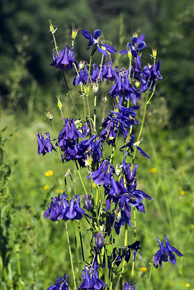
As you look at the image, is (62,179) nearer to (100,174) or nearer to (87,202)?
(87,202)

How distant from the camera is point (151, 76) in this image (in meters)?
1.47

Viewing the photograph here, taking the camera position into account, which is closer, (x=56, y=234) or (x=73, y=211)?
(x=73, y=211)

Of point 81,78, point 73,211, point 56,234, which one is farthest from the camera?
point 56,234

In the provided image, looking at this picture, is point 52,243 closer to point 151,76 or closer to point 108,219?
point 108,219

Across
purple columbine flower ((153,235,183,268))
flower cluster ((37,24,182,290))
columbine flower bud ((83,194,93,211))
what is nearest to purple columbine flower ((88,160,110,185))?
flower cluster ((37,24,182,290))

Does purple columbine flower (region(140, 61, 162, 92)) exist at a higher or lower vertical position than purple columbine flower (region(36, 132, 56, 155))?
higher

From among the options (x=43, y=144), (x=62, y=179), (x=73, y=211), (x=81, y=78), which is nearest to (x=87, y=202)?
(x=73, y=211)

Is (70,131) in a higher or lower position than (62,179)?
lower

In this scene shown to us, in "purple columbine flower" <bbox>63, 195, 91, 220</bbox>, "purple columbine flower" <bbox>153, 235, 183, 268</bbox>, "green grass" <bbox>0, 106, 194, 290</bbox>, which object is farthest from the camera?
"green grass" <bbox>0, 106, 194, 290</bbox>

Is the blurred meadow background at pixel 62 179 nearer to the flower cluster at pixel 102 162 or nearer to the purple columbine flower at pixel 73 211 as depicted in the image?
the flower cluster at pixel 102 162

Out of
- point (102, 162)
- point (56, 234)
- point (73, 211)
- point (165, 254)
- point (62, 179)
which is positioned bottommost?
point (165, 254)

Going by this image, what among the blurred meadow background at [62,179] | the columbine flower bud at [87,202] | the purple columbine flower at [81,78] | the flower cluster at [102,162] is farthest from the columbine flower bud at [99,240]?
the purple columbine flower at [81,78]

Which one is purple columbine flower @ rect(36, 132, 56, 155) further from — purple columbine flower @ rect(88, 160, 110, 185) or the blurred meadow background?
purple columbine flower @ rect(88, 160, 110, 185)

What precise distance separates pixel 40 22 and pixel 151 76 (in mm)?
23285
